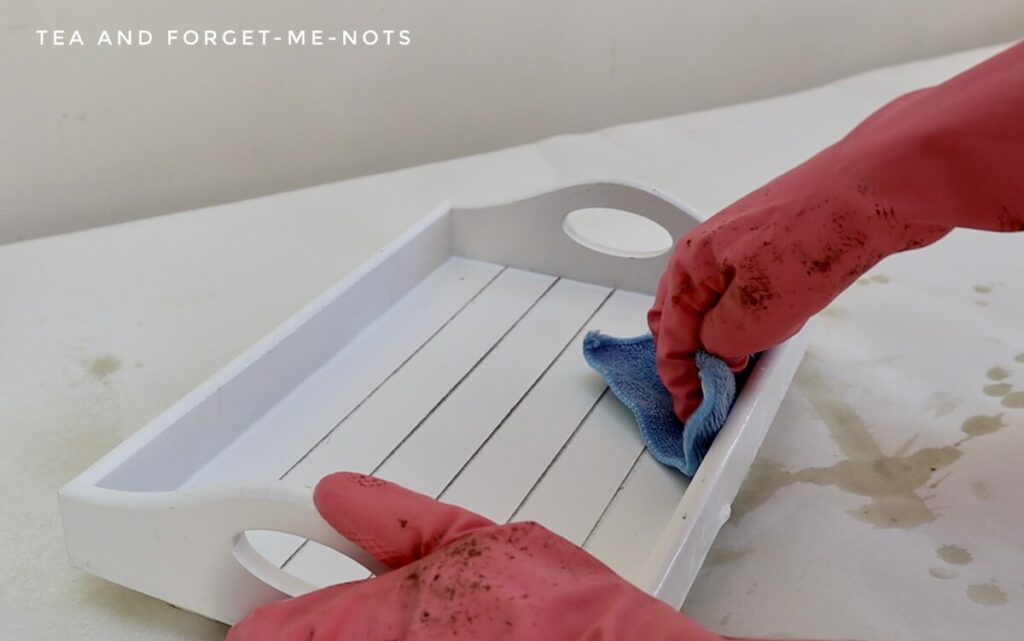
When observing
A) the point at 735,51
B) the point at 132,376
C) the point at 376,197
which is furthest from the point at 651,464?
the point at 735,51

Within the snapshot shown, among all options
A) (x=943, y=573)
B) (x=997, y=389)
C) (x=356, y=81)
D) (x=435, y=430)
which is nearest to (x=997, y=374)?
(x=997, y=389)

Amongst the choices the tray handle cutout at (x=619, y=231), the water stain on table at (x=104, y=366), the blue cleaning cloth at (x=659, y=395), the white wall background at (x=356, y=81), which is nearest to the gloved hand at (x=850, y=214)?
the blue cleaning cloth at (x=659, y=395)

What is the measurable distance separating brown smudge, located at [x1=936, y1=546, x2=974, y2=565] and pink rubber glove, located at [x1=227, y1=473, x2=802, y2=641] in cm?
32

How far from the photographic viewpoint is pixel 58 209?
3.75 ft

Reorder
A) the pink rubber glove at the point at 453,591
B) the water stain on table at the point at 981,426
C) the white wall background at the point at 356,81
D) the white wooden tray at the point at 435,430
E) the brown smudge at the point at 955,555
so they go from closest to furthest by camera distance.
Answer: the pink rubber glove at the point at 453,591
the white wooden tray at the point at 435,430
the brown smudge at the point at 955,555
the water stain on table at the point at 981,426
the white wall background at the point at 356,81

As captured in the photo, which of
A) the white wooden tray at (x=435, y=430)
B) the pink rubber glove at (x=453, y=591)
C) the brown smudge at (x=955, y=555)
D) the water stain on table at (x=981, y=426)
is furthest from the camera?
the water stain on table at (x=981, y=426)

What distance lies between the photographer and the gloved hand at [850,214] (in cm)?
57

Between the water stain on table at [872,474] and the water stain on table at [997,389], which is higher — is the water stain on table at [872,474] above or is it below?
below

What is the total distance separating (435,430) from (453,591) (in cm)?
31

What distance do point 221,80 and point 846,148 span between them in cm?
79

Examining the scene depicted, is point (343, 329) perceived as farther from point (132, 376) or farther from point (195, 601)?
point (195, 601)

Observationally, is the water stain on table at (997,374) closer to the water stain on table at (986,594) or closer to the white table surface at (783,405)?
the white table surface at (783,405)

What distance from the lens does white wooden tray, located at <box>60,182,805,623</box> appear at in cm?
63

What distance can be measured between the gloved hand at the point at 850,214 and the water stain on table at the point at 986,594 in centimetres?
21
